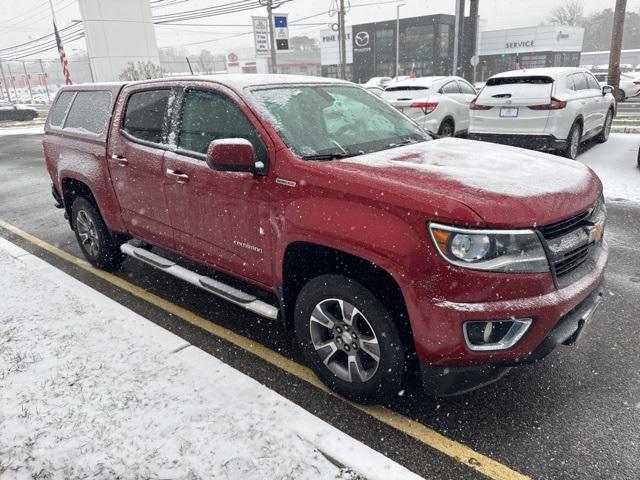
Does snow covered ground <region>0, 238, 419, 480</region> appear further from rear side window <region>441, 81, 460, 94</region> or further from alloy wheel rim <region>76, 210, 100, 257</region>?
rear side window <region>441, 81, 460, 94</region>

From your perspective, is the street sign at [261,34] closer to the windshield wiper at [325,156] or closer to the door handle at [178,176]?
the door handle at [178,176]

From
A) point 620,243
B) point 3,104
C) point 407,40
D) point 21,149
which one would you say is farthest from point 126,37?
point 620,243

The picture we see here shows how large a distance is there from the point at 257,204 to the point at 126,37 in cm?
5173

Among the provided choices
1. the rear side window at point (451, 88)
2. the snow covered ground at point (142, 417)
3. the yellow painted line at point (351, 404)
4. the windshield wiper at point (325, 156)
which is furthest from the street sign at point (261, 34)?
the windshield wiper at point (325, 156)

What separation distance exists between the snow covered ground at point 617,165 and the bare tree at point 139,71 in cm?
3854

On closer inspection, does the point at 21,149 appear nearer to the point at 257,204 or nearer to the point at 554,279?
the point at 257,204

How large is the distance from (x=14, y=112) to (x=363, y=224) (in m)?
35.5

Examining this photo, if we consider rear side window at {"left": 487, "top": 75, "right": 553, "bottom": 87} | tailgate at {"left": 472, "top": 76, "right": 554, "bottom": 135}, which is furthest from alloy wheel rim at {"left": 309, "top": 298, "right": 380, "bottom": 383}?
rear side window at {"left": 487, "top": 75, "right": 553, "bottom": 87}

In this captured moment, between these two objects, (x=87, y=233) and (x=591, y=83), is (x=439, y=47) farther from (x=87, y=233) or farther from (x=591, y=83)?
(x=87, y=233)

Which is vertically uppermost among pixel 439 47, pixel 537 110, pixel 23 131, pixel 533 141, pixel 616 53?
pixel 439 47

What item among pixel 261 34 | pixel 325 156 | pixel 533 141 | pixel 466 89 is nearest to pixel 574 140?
pixel 533 141

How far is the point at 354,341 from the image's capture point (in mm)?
2768

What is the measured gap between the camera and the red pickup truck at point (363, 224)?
2.30 m

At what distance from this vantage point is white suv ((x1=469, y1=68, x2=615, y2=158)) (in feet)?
28.4
